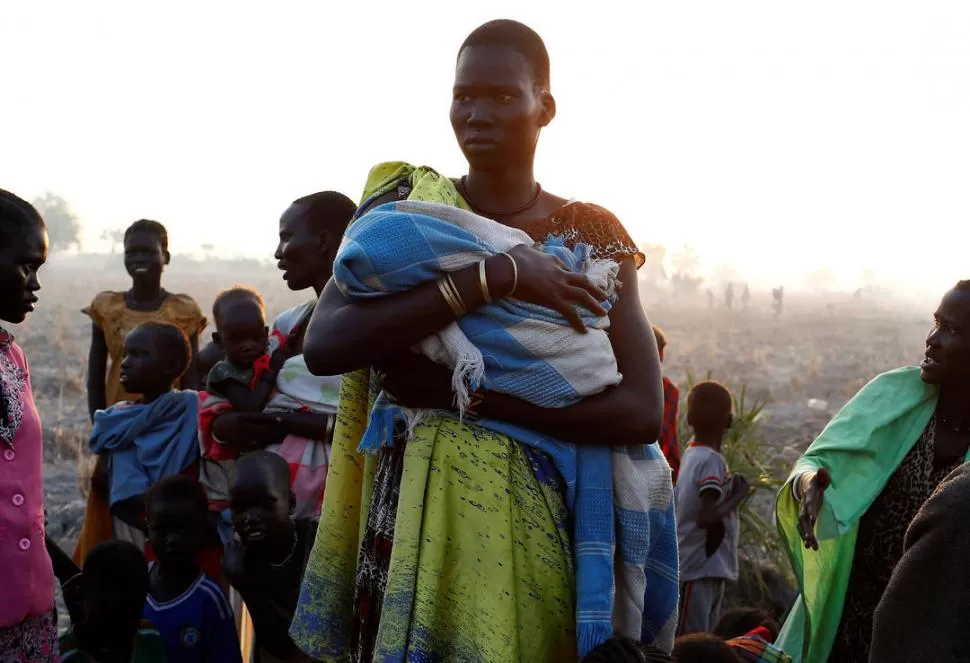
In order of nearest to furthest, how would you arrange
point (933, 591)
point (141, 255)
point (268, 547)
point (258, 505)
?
point (933, 591), point (258, 505), point (268, 547), point (141, 255)

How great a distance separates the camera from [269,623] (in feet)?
11.9

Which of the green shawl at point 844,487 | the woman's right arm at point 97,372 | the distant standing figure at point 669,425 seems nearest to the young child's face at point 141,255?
the woman's right arm at point 97,372

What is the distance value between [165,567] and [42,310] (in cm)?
2433

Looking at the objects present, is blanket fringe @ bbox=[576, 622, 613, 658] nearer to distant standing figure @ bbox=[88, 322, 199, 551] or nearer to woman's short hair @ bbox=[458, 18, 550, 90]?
woman's short hair @ bbox=[458, 18, 550, 90]

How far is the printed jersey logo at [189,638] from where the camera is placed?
3.63 meters

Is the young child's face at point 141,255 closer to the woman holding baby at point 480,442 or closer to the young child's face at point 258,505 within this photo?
the young child's face at point 258,505

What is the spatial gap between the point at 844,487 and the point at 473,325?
1.89m

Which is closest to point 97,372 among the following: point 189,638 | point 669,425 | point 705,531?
point 189,638

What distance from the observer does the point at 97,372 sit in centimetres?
554

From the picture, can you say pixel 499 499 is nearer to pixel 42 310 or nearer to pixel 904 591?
pixel 904 591

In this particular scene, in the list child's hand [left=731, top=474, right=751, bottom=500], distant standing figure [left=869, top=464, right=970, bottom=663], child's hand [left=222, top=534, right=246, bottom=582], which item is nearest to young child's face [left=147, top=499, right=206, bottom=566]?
child's hand [left=222, top=534, right=246, bottom=582]

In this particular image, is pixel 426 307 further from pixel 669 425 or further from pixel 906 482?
pixel 669 425

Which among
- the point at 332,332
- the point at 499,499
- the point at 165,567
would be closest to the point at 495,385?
the point at 499,499

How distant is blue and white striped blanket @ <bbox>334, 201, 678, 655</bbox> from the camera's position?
6.75ft
